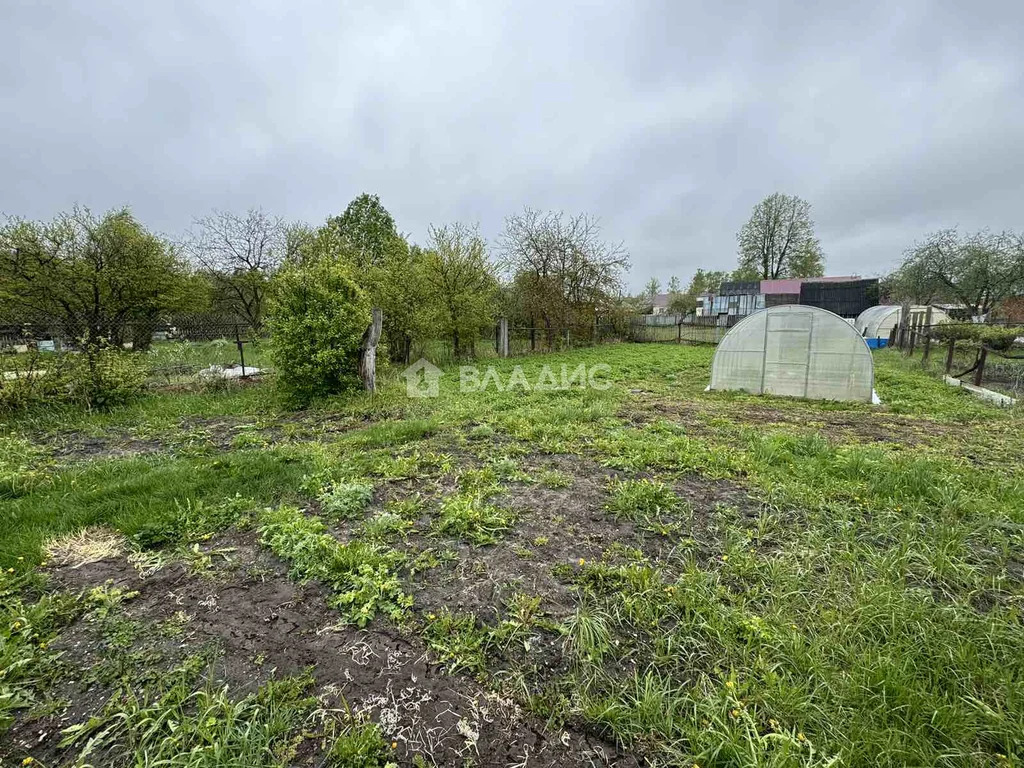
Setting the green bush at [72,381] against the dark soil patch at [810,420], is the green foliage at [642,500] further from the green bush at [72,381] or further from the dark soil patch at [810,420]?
the green bush at [72,381]

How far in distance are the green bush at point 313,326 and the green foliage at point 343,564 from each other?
429 centimetres

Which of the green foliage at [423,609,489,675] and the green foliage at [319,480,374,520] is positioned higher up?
the green foliage at [319,480,374,520]

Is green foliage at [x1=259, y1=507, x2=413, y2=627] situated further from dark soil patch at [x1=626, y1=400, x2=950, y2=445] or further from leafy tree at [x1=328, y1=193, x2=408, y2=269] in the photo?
leafy tree at [x1=328, y1=193, x2=408, y2=269]

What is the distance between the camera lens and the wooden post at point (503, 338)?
15256 mm

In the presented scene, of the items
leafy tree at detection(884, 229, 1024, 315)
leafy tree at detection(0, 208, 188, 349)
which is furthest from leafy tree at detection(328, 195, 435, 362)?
leafy tree at detection(884, 229, 1024, 315)

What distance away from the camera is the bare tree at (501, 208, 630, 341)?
55.3 feet

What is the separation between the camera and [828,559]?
101 inches

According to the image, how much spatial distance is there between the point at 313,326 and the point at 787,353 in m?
8.97

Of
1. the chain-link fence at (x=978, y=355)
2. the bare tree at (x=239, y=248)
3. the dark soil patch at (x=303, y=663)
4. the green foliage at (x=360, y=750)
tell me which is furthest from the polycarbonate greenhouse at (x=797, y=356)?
the bare tree at (x=239, y=248)

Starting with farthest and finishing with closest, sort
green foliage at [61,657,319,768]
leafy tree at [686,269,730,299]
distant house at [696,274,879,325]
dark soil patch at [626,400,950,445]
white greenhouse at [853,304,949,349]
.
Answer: leafy tree at [686,269,730,299]
distant house at [696,274,879,325]
white greenhouse at [853,304,949,349]
dark soil patch at [626,400,950,445]
green foliage at [61,657,319,768]

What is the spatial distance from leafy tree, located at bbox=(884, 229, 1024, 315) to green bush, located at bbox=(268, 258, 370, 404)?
27.9 meters

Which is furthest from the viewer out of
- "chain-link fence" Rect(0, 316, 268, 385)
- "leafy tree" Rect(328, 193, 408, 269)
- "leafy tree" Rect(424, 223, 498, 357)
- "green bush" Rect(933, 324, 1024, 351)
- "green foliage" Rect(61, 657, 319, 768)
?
"leafy tree" Rect(328, 193, 408, 269)

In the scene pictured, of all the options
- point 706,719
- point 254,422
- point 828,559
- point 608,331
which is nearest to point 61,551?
point 254,422

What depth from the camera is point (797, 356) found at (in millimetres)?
7754
